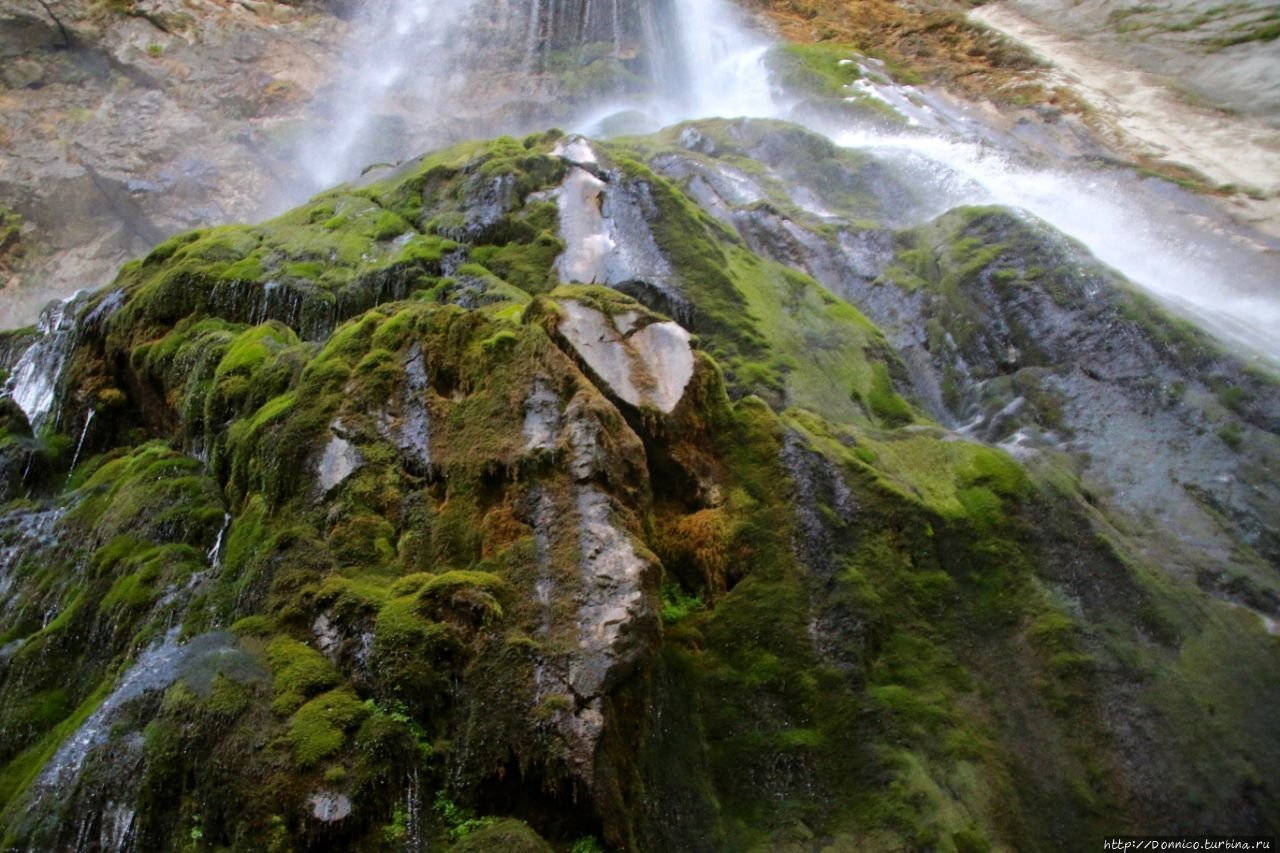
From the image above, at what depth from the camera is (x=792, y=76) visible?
33.1m

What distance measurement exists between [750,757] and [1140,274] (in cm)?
1602

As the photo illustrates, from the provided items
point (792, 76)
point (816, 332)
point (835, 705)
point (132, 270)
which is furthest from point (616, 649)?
point (792, 76)

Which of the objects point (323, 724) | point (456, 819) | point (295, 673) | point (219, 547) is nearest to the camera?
point (456, 819)

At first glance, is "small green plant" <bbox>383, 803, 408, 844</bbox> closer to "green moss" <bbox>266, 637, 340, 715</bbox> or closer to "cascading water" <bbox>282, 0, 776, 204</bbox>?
"green moss" <bbox>266, 637, 340, 715</bbox>

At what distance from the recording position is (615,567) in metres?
8.89

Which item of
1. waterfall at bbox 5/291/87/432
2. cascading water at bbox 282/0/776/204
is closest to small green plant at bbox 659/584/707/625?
waterfall at bbox 5/291/87/432

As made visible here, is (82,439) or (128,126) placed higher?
(82,439)

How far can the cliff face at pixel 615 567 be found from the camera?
7.88 m

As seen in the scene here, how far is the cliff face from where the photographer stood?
7.88 m

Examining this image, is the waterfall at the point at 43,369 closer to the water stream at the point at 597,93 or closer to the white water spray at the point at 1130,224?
the white water spray at the point at 1130,224

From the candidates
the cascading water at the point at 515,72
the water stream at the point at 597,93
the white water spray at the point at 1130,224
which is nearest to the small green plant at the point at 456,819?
the white water spray at the point at 1130,224

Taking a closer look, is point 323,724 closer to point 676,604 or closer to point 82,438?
point 676,604

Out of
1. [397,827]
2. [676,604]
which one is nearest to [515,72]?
[676,604]

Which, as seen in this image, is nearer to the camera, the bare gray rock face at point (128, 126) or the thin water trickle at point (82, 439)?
the thin water trickle at point (82, 439)
